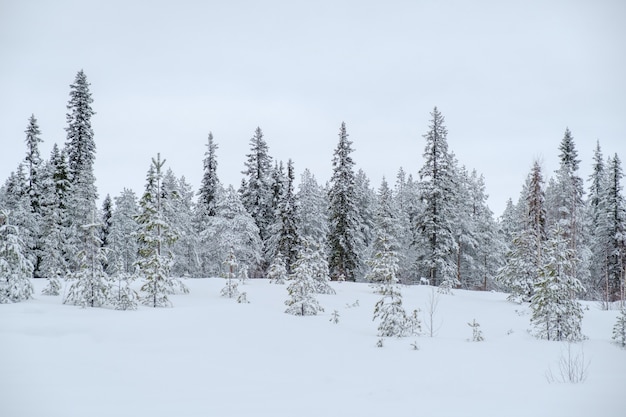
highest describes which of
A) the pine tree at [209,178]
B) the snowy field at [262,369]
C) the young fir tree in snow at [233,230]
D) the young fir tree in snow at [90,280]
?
the pine tree at [209,178]

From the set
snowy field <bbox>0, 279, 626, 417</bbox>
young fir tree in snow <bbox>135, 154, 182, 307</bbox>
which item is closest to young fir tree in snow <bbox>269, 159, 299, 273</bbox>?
young fir tree in snow <bbox>135, 154, 182, 307</bbox>

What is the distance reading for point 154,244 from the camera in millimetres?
16344

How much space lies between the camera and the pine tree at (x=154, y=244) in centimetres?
1542

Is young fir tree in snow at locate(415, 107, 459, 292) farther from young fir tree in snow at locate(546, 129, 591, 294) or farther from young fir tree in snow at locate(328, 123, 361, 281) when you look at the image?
young fir tree in snow at locate(546, 129, 591, 294)

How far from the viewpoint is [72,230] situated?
29.9m

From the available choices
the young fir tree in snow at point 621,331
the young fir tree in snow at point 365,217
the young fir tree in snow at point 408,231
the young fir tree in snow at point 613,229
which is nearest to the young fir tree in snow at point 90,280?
the young fir tree in snow at point 621,331

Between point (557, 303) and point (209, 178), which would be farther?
point (209, 178)

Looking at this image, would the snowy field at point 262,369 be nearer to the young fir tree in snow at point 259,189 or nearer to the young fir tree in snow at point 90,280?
the young fir tree in snow at point 90,280

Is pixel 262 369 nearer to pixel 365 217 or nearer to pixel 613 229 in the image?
pixel 365 217

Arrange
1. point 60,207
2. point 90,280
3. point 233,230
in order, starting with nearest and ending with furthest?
1. point 90,280
2. point 233,230
3. point 60,207

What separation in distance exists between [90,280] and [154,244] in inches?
134

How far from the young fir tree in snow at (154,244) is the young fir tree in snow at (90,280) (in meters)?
1.84

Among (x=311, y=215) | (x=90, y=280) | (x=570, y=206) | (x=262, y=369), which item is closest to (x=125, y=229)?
(x=311, y=215)

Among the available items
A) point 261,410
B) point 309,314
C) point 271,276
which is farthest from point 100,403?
point 271,276
